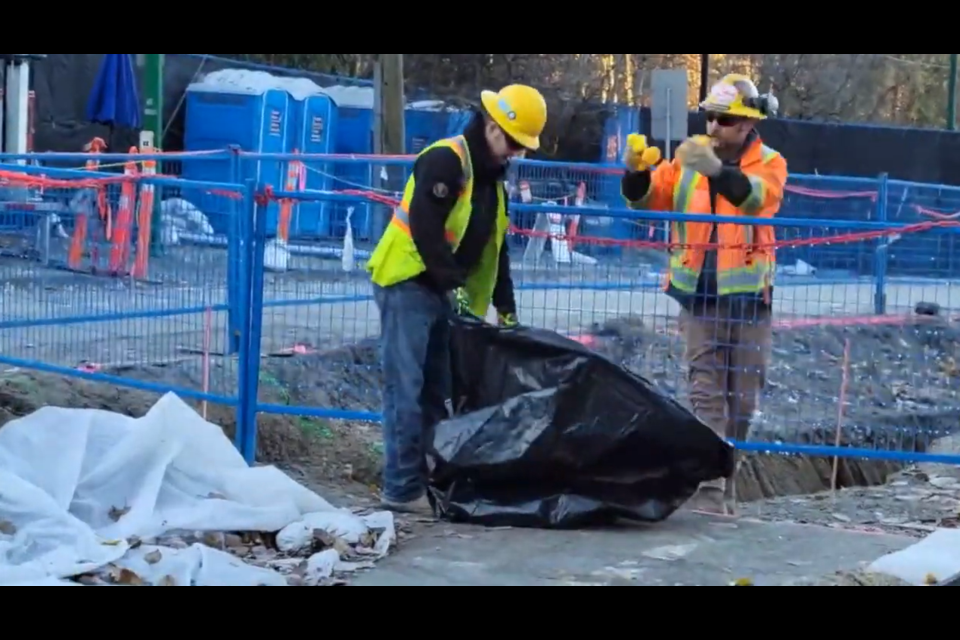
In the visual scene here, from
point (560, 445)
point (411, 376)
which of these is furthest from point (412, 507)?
point (560, 445)

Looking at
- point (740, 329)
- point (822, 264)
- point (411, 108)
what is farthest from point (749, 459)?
point (411, 108)

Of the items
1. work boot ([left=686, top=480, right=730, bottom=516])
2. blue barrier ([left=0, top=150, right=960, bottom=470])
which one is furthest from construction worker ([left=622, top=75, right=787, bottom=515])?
blue barrier ([left=0, top=150, right=960, bottom=470])

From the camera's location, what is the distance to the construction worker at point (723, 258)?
6656 millimetres

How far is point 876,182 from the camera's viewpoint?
1358cm

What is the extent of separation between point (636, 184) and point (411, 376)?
4.74 feet

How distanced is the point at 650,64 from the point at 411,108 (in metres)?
13.3

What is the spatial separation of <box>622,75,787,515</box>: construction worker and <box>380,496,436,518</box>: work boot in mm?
1210

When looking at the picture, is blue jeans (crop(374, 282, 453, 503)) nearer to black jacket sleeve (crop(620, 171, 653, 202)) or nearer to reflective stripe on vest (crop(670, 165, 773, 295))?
black jacket sleeve (crop(620, 171, 653, 202))

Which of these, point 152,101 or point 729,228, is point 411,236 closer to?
point 729,228

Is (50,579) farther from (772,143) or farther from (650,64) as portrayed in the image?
(650,64)

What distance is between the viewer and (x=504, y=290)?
646 centimetres

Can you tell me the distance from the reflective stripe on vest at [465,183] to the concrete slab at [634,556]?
1.18 meters

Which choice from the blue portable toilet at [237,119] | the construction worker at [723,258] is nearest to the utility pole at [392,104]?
the blue portable toilet at [237,119]

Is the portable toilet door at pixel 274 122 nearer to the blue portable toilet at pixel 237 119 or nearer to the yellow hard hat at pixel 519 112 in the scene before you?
the blue portable toilet at pixel 237 119
